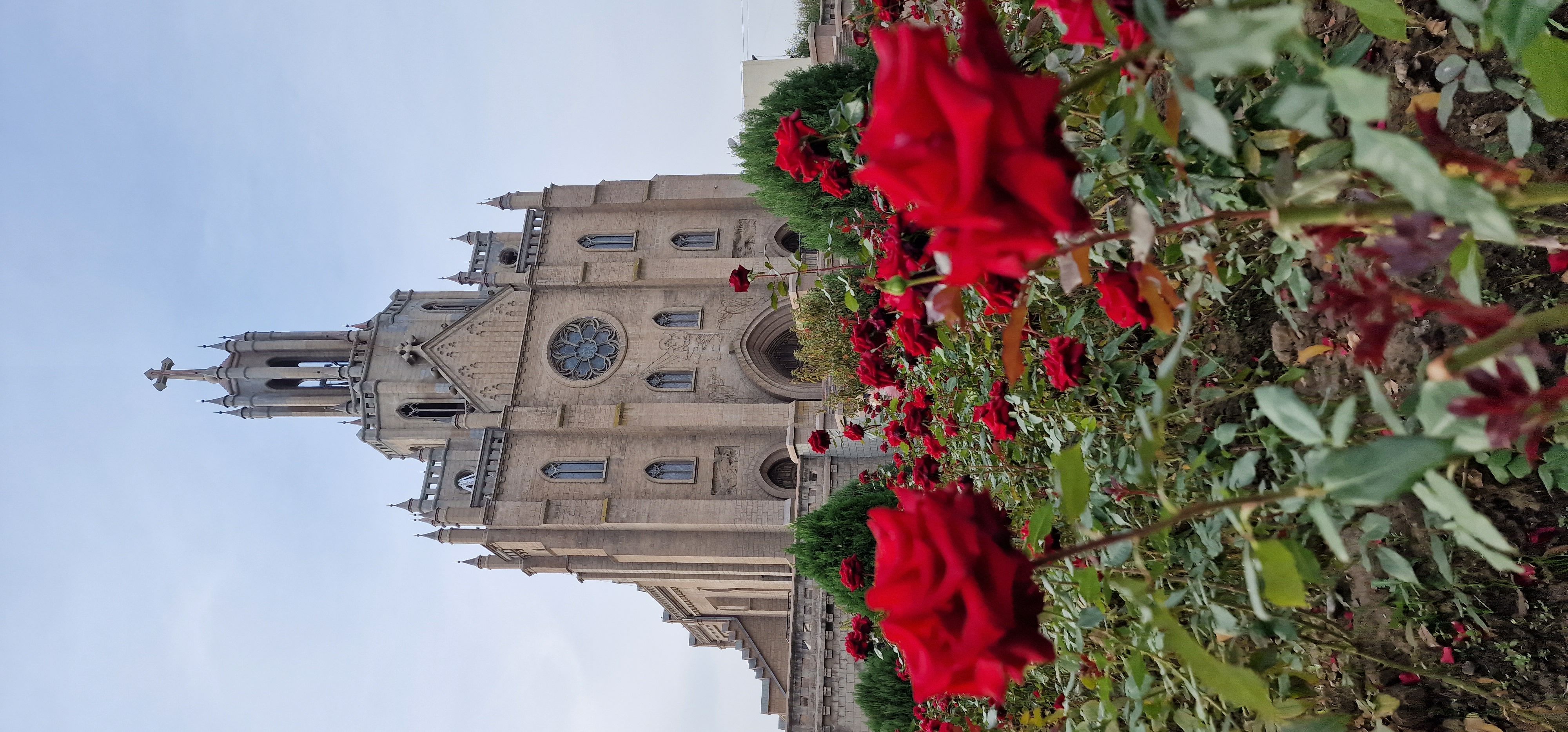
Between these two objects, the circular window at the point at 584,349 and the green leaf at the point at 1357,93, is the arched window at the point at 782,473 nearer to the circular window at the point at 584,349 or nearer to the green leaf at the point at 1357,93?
the circular window at the point at 584,349

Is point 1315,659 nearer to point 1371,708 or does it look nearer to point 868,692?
point 1371,708

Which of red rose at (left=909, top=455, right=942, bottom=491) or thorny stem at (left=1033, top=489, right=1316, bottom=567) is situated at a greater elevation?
red rose at (left=909, top=455, right=942, bottom=491)

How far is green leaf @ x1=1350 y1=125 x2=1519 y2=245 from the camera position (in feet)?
3.81

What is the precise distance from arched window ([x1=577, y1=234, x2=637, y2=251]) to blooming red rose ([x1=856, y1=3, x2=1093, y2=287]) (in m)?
18.0

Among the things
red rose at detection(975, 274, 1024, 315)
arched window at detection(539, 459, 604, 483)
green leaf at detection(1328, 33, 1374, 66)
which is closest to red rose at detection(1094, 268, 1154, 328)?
red rose at detection(975, 274, 1024, 315)

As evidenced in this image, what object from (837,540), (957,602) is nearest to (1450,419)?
(957,602)

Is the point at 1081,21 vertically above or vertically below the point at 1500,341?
above

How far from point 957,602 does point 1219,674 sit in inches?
23.1

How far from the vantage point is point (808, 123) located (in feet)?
42.7

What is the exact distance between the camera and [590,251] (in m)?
18.8

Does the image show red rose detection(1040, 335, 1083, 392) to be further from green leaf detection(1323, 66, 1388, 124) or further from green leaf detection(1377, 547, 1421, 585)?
green leaf detection(1323, 66, 1388, 124)

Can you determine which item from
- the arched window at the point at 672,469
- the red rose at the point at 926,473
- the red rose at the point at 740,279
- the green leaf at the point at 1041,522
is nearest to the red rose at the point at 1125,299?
the green leaf at the point at 1041,522

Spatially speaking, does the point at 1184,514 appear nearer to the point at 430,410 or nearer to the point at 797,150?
the point at 797,150

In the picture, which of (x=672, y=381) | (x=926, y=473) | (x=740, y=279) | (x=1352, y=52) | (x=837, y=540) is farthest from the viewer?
(x=672, y=381)
